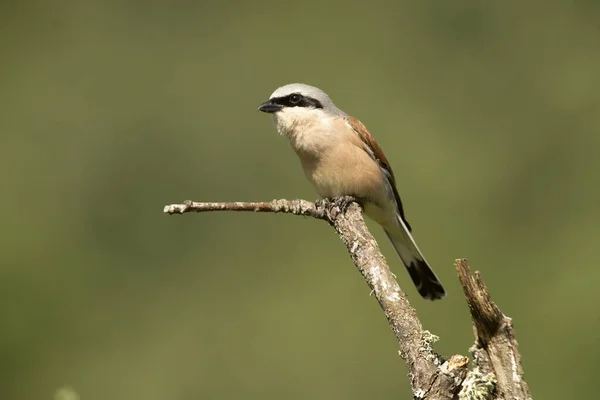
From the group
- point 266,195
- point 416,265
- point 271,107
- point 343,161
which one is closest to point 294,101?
point 271,107

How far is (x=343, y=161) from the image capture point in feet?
13.0

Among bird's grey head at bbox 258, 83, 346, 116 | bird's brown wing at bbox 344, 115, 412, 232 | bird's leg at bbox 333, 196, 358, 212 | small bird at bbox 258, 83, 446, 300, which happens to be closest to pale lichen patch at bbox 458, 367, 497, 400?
bird's leg at bbox 333, 196, 358, 212

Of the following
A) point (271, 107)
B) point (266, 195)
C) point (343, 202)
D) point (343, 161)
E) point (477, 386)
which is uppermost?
point (271, 107)

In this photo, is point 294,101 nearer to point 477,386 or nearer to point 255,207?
point 255,207

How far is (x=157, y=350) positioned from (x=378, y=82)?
4567mm

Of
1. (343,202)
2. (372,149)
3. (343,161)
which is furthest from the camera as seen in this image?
(372,149)

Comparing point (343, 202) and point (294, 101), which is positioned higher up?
point (294, 101)

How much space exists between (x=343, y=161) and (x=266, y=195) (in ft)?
13.8

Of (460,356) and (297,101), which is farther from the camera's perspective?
(297,101)

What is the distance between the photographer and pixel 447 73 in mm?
11203

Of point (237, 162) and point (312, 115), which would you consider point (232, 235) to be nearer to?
point (237, 162)

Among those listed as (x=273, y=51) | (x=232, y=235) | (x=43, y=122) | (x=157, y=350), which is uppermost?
(x=273, y=51)

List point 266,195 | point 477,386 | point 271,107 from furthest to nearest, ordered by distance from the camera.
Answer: point 266,195 < point 271,107 < point 477,386

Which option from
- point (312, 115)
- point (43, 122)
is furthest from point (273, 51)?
point (312, 115)
